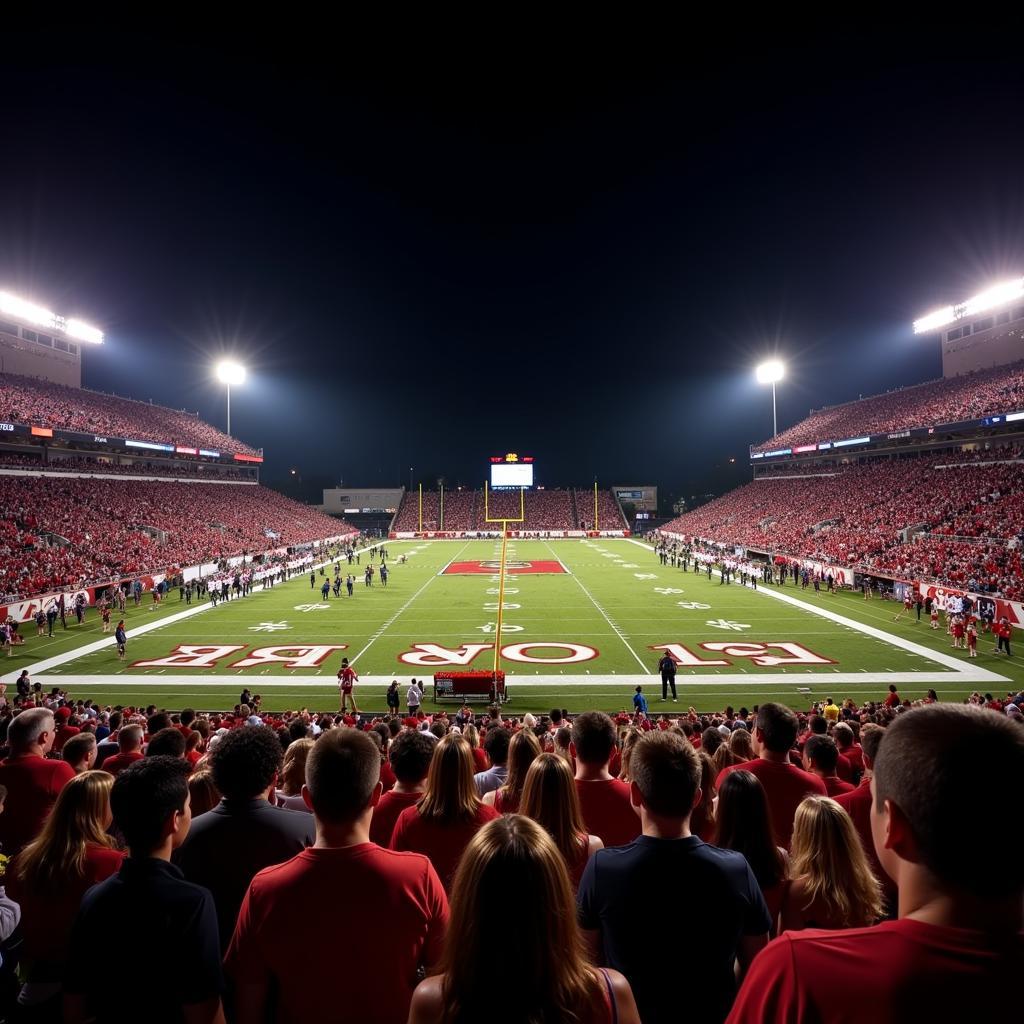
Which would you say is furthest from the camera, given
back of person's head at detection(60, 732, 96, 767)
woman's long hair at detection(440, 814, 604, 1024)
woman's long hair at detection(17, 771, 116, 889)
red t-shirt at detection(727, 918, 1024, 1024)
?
back of person's head at detection(60, 732, 96, 767)

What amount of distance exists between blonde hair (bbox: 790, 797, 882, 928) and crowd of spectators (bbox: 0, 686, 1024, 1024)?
0.01 metres

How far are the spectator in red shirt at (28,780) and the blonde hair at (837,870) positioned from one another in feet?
17.3

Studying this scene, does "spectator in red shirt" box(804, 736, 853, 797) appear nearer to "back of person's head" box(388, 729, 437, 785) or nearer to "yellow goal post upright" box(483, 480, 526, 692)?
"back of person's head" box(388, 729, 437, 785)

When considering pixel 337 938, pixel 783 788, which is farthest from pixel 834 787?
pixel 337 938

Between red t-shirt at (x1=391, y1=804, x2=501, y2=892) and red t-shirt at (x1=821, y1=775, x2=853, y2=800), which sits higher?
red t-shirt at (x1=391, y1=804, x2=501, y2=892)

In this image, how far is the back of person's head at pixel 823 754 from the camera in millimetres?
5883

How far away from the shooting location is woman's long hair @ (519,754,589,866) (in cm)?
343

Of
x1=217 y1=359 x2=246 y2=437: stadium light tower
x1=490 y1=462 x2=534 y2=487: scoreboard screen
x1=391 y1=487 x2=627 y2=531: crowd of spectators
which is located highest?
x1=217 y1=359 x2=246 y2=437: stadium light tower

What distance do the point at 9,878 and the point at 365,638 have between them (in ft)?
69.5

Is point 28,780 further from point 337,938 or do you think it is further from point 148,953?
point 337,938

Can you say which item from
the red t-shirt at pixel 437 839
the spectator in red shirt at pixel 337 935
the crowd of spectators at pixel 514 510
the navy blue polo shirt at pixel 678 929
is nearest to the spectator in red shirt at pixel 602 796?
the red t-shirt at pixel 437 839

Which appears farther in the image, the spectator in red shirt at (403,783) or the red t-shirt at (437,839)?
the spectator in red shirt at (403,783)

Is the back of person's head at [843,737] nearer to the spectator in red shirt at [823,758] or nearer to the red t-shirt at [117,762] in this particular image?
the spectator in red shirt at [823,758]

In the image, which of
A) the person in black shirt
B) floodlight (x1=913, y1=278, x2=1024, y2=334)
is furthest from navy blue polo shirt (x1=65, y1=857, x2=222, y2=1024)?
floodlight (x1=913, y1=278, x2=1024, y2=334)
